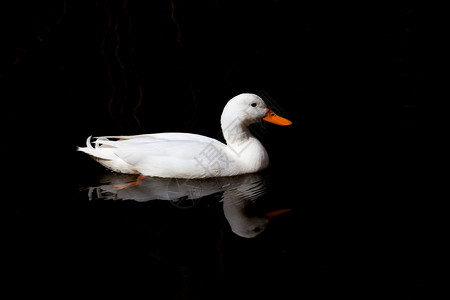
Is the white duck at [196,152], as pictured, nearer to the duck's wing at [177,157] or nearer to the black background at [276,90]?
the duck's wing at [177,157]

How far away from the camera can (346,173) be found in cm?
564

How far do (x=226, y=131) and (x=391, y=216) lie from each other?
1975 millimetres

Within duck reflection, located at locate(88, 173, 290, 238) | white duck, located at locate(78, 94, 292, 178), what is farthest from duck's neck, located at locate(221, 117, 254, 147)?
duck reflection, located at locate(88, 173, 290, 238)

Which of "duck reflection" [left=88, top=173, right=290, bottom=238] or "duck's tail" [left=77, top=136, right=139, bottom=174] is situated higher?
"duck's tail" [left=77, top=136, right=139, bottom=174]

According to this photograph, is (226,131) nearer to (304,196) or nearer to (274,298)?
(304,196)

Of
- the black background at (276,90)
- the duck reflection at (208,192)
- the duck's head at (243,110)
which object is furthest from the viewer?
the duck's head at (243,110)

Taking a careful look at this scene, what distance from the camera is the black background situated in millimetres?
4781

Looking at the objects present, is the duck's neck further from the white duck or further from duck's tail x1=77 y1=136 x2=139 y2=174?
duck's tail x1=77 y1=136 x2=139 y2=174

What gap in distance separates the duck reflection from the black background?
1.02ft

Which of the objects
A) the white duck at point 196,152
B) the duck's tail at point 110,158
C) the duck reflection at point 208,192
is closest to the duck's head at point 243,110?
the white duck at point 196,152

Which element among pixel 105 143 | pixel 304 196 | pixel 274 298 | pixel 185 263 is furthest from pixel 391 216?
pixel 105 143

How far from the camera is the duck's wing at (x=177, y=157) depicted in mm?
5352

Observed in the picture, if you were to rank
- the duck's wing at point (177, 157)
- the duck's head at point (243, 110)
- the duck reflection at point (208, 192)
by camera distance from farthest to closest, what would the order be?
the duck's head at point (243, 110)
the duck's wing at point (177, 157)
the duck reflection at point (208, 192)

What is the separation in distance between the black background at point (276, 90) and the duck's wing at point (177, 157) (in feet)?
2.16
